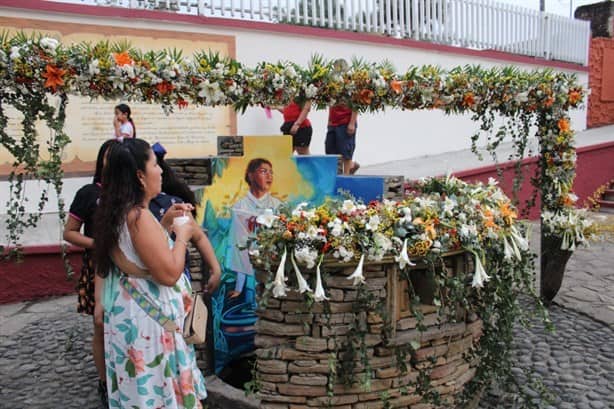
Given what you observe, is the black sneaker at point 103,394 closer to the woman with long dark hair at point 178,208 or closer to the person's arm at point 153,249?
the woman with long dark hair at point 178,208

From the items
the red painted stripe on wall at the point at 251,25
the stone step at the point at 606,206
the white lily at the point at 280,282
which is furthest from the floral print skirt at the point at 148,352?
the stone step at the point at 606,206

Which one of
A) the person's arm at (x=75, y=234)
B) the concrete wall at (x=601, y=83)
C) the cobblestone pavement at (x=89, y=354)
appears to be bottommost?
the cobblestone pavement at (x=89, y=354)

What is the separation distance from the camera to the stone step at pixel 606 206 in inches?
392

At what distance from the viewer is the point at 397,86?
3.72 metres

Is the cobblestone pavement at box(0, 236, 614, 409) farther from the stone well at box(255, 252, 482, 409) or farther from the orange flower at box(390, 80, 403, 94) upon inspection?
the orange flower at box(390, 80, 403, 94)

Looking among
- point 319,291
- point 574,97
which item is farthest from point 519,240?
point 574,97

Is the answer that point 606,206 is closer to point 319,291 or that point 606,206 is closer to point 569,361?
point 569,361

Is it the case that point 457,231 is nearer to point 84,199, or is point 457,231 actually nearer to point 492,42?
point 84,199

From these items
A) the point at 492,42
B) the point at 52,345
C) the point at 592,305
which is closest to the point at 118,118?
the point at 52,345

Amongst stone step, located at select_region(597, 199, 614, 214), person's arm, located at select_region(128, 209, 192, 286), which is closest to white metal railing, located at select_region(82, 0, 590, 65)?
stone step, located at select_region(597, 199, 614, 214)

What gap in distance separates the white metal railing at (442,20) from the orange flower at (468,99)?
467 cm

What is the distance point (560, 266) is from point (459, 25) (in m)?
7.07

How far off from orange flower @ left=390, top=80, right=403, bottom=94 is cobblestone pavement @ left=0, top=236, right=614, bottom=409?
2113 millimetres

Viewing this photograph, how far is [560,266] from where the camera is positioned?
502cm
